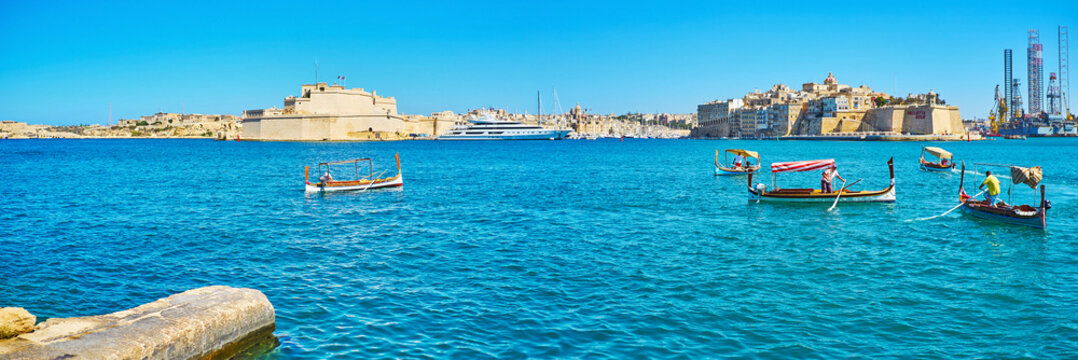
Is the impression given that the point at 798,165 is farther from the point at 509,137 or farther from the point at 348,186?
the point at 509,137

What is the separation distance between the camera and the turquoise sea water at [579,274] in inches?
282

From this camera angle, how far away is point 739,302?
28.0ft

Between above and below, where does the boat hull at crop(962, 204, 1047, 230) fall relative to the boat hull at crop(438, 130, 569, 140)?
below

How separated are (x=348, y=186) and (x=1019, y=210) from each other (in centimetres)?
1935

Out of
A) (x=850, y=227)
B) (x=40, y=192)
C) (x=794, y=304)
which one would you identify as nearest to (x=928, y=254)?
(x=850, y=227)

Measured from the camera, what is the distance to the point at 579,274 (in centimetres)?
1015

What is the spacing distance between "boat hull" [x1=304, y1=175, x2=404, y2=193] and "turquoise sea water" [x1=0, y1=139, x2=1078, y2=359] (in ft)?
11.1

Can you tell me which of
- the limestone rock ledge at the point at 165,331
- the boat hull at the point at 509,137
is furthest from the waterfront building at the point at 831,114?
the limestone rock ledge at the point at 165,331

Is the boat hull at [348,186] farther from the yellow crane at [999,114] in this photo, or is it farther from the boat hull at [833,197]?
the yellow crane at [999,114]

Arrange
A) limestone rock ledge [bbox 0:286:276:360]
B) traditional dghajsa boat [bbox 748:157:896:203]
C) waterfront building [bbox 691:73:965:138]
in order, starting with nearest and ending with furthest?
limestone rock ledge [bbox 0:286:276:360] → traditional dghajsa boat [bbox 748:157:896:203] → waterfront building [bbox 691:73:965:138]

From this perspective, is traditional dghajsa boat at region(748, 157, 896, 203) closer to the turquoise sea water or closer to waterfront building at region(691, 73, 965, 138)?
the turquoise sea water

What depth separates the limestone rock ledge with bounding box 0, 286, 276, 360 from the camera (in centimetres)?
517

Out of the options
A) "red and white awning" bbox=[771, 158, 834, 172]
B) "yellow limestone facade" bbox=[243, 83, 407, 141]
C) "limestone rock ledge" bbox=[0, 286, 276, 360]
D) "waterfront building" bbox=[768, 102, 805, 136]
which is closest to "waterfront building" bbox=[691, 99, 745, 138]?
"waterfront building" bbox=[768, 102, 805, 136]

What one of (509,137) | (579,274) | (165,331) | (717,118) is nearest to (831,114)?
(717,118)
